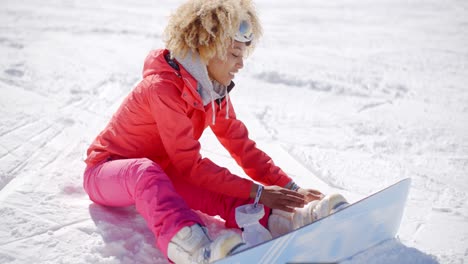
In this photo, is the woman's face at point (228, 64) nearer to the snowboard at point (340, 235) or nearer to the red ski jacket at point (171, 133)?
the red ski jacket at point (171, 133)

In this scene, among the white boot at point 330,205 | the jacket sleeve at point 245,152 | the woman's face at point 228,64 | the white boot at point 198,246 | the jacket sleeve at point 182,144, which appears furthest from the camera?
the jacket sleeve at point 245,152

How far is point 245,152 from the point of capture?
2.60m

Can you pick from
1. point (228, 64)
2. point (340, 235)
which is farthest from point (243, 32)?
point (340, 235)

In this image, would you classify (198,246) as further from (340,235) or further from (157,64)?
(157,64)

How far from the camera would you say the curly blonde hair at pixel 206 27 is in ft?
7.16

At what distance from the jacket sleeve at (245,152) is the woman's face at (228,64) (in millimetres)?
228

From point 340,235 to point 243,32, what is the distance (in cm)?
98

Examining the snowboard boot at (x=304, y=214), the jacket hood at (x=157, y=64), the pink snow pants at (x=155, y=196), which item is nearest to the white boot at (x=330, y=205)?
the snowboard boot at (x=304, y=214)

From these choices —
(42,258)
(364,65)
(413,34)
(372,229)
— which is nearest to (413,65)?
(364,65)

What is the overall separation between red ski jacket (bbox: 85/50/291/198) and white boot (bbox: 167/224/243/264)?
41cm

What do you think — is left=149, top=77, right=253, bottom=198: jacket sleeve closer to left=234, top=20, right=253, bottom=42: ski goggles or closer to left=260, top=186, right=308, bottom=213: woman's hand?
left=260, top=186, right=308, bottom=213: woman's hand

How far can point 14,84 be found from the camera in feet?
13.2

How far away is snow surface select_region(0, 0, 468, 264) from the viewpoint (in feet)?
7.34

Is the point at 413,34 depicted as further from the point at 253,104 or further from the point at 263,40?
the point at 253,104
